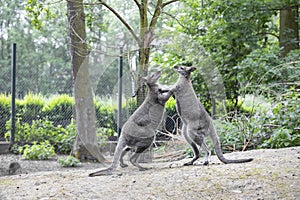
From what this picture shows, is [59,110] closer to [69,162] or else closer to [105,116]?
[69,162]

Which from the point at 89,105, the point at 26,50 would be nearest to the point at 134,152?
the point at 89,105

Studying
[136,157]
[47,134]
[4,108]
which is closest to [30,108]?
[4,108]

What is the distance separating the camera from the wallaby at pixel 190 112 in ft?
15.9

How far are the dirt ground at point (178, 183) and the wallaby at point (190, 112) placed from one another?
33 centimetres

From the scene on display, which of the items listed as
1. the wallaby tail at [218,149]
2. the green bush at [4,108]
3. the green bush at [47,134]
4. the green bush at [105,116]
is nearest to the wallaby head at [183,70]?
the wallaby tail at [218,149]

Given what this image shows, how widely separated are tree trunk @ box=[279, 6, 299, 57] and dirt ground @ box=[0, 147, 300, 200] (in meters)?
5.88

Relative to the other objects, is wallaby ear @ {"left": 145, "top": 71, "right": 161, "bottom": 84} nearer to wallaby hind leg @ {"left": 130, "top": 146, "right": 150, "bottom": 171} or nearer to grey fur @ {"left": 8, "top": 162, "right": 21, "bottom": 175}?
wallaby hind leg @ {"left": 130, "top": 146, "right": 150, "bottom": 171}

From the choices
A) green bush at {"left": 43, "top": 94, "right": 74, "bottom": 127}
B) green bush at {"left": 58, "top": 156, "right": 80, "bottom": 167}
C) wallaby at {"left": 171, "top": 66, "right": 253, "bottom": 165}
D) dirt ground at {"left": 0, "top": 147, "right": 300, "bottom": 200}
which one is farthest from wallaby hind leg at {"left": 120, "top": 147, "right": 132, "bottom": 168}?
green bush at {"left": 43, "top": 94, "right": 74, "bottom": 127}

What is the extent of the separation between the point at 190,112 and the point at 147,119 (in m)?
0.53

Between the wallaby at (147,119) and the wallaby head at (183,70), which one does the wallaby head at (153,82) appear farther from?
the wallaby head at (183,70)

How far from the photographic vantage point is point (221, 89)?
4895 mm

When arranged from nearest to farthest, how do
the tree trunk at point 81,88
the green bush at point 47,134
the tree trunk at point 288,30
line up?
the tree trunk at point 81,88, the green bush at point 47,134, the tree trunk at point 288,30

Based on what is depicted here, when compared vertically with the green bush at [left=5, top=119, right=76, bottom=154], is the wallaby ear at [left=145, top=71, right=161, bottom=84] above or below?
above

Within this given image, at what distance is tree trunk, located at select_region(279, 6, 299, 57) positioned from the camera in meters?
10.6
